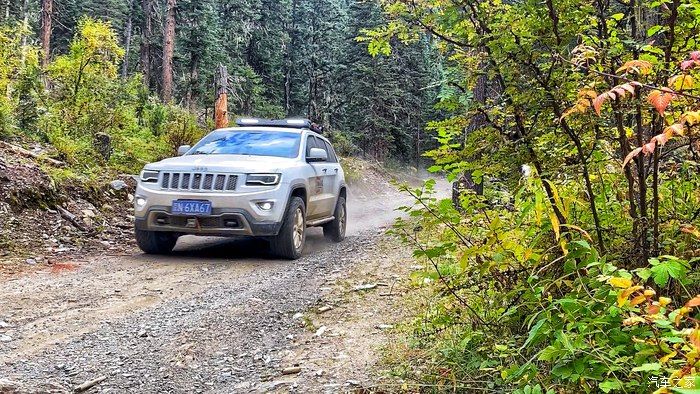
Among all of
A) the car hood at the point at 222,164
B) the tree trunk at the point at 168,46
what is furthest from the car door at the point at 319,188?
the tree trunk at the point at 168,46

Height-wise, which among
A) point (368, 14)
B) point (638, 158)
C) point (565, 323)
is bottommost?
point (565, 323)

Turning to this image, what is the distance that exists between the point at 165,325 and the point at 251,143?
14.1ft

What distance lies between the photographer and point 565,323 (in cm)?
218

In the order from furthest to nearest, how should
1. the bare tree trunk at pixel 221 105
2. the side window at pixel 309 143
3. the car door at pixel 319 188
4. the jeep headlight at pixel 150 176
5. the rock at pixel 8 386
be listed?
the bare tree trunk at pixel 221 105
the side window at pixel 309 143
the car door at pixel 319 188
the jeep headlight at pixel 150 176
the rock at pixel 8 386

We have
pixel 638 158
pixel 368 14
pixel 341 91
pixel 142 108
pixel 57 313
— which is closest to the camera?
pixel 638 158

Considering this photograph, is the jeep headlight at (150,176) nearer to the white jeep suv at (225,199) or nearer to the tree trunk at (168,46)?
the white jeep suv at (225,199)

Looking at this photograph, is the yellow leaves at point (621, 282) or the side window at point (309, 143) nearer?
the yellow leaves at point (621, 282)

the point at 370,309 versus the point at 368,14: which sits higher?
the point at 368,14

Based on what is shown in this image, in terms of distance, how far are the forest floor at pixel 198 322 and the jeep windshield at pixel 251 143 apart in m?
1.67

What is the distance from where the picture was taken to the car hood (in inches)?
268

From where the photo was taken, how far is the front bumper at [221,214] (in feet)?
21.7

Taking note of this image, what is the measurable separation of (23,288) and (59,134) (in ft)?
21.0

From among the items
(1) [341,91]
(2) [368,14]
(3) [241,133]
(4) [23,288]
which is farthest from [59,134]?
(1) [341,91]

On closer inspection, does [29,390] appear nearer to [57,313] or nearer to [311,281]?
[57,313]
